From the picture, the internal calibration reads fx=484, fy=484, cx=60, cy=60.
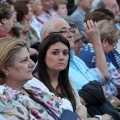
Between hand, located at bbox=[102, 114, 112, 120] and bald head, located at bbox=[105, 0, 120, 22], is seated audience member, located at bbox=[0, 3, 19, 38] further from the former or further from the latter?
hand, located at bbox=[102, 114, 112, 120]

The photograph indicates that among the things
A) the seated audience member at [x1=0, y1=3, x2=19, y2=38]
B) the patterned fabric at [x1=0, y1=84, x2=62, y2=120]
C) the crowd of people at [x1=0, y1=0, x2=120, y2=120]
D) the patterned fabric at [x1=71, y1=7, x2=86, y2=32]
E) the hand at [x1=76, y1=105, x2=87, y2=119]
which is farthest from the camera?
the patterned fabric at [x1=71, y1=7, x2=86, y2=32]

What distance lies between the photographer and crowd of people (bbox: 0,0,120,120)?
331 centimetres

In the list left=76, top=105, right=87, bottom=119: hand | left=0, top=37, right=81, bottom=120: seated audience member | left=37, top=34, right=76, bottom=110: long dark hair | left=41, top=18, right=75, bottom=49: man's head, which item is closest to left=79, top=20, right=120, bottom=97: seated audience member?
left=41, top=18, right=75, bottom=49: man's head

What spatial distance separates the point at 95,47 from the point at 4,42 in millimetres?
1856

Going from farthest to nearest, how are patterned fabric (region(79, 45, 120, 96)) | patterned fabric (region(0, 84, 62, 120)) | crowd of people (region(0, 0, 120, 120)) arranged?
patterned fabric (region(79, 45, 120, 96)) → crowd of people (region(0, 0, 120, 120)) → patterned fabric (region(0, 84, 62, 120))

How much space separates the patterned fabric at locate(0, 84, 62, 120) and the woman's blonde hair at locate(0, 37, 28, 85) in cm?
14

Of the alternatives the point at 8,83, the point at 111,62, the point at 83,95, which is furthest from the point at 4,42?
the point at 111,62

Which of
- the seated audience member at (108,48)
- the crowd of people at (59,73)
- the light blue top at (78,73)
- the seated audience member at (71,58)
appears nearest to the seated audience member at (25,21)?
the crowd of people at (59,73)

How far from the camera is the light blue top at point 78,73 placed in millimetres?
4453

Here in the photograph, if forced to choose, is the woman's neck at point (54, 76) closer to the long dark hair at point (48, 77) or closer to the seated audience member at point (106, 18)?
the long dark hair at point (48, 77)

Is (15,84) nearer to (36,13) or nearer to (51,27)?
(51,27)

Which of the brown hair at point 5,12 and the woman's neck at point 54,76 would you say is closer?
the woman's neck at point 54,76

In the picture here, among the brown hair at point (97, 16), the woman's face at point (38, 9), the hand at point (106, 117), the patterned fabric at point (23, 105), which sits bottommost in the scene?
the hand at point (106, 117)

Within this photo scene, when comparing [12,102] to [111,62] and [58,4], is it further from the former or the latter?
[58,4]
